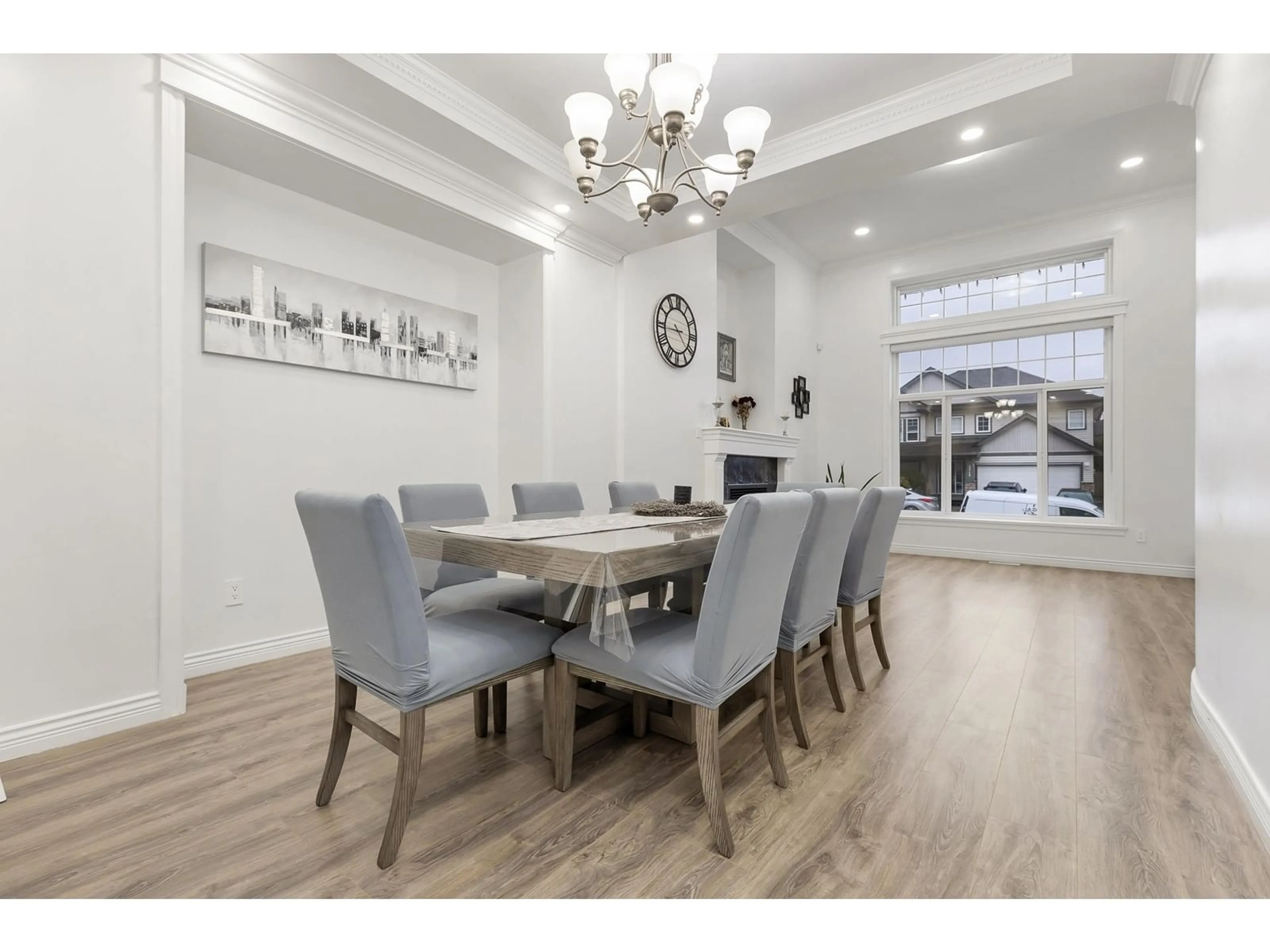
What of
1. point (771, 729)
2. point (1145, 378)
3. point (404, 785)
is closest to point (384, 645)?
point (404, 785)

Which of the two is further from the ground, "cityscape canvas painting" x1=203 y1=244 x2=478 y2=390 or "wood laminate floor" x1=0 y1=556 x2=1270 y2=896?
"cityscape canvas painting" x1=203 y1=244 x2=478 y2=390

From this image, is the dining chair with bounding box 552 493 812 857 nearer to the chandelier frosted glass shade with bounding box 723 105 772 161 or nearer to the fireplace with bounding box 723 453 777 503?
the chandelier frosted glass shade with bounding box 723 105 772 161

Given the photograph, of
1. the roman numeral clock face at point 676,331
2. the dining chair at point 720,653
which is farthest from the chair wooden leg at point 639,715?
the roman numeral clock face at point 676,331

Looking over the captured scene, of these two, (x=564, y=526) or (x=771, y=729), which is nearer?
(x=771, y=729)

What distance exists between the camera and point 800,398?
6.54m

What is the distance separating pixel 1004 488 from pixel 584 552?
19.9 feet

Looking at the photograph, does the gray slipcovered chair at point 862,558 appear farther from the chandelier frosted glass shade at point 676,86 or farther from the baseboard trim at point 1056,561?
the baseboard trim at point 1056,561

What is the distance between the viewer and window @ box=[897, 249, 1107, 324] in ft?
18.2

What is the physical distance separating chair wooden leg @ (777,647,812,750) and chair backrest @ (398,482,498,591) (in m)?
1.16

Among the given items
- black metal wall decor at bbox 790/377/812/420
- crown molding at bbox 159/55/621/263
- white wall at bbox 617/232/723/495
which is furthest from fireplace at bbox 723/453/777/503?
crown molding at bbox 159/55/621/263

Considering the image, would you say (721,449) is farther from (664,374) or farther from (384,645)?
(384,645)
